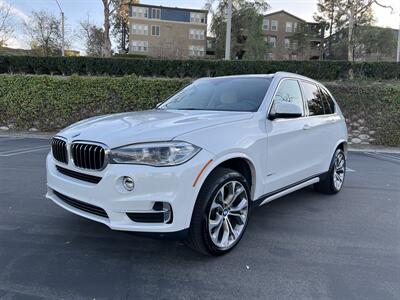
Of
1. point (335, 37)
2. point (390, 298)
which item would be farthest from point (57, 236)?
point (335, 37)

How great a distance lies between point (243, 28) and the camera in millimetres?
45062

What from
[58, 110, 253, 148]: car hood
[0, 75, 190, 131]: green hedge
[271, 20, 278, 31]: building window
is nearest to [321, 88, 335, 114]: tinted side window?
[58, 110, 253, 148]: car hood

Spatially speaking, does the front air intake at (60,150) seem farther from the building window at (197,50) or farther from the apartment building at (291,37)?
the building window at (197,50)

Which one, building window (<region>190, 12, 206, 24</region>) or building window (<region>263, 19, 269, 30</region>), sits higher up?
building window (<region>190, 12, 206, 24</region>)

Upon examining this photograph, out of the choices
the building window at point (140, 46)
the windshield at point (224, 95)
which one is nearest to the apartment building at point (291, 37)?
the building window at point (140, 46)

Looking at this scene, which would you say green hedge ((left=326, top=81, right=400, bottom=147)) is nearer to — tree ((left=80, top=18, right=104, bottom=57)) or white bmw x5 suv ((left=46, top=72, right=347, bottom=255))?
white bmw x5 suv ((left=46, top=72, right=347, bottom=255))

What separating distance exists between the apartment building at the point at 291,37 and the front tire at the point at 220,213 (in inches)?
1906

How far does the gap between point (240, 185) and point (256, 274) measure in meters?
0.81

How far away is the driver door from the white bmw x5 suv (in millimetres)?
12

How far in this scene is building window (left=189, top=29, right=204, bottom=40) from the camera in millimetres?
52969

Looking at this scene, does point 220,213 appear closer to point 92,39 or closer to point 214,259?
point 214,259

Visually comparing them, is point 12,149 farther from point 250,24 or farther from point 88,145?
point 250,24

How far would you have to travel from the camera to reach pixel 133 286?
107 inches

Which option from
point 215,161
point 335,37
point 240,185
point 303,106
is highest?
point 335,37
